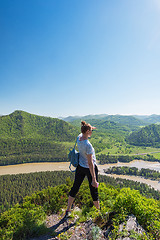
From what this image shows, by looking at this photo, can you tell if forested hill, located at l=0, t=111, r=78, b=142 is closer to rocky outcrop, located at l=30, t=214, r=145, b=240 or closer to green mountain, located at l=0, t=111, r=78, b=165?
green mountain, located at l=0, t=111, r=78, b=165

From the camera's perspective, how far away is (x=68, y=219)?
Answer: 5.04 m

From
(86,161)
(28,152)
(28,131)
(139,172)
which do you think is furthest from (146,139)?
(86,161)

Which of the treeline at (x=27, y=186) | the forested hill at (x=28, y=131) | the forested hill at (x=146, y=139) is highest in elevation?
the forested hill at (x=28, y=131)

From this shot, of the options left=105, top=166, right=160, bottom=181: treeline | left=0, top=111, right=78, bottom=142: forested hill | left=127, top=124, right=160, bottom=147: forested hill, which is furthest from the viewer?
left=0, top=111, right=78, bottom=142: forested hill

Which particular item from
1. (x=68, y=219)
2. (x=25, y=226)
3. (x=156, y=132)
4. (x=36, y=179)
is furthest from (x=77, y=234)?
(x=156, y=132)

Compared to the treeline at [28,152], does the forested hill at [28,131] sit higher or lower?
higher

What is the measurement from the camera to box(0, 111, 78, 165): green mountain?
9625 centimetres

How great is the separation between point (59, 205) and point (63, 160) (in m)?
93.2

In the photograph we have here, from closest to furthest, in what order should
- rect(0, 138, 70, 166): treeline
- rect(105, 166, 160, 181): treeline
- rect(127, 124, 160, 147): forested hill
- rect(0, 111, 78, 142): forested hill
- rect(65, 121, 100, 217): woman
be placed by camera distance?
rect(65, 121, 100, 217): woman → rect(105, 166, 160, 181): treeline → rect(0, 138, 70, 166): treeline → rect(127, 124, 160, 147): forested hill → rect(0, 111, 78, 142): forested hill

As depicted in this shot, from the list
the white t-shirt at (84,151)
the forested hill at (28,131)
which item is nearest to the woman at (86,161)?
the white t-shirt at (84,151)

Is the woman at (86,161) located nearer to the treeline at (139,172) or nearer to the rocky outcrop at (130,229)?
the rocky outcrop at (130,229)

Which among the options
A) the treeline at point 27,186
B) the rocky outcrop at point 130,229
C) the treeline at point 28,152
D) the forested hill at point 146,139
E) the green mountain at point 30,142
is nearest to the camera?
the rocky outcrop at point 130,229

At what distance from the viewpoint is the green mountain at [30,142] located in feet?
316

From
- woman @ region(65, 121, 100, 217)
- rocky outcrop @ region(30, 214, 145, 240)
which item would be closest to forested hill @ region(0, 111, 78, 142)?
rocky outcrop @ region(30, 214, 145, 240)
